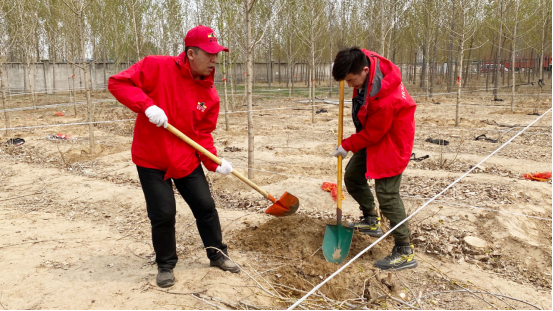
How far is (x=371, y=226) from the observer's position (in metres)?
3.55

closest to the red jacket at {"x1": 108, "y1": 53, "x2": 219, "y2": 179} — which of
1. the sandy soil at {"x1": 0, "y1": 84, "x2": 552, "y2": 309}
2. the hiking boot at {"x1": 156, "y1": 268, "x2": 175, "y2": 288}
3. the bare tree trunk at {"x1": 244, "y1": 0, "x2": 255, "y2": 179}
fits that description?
the hiking boot at {"x1": 156, "y1": 268, "x2": 175, "y2": 288}

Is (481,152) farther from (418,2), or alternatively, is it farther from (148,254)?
(418,2)

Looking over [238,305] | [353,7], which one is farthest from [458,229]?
[353,7]

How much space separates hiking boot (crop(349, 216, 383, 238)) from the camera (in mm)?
3521

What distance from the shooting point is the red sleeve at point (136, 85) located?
2.49 meters

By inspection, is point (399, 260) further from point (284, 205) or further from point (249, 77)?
point (249, 77)

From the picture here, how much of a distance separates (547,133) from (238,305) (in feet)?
28.5

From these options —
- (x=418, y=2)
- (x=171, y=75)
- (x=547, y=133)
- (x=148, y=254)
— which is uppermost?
(x=418, y=2)

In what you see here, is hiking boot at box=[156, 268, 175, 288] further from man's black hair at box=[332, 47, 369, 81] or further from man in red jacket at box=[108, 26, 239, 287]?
man's black hair at box=[332, 47, 369, 81]

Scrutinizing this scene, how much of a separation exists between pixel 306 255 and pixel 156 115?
5.33ft

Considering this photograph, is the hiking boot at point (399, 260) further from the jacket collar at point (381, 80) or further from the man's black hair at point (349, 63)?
the man's black hair at point (349, 63)

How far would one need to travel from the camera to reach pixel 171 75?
103 inches

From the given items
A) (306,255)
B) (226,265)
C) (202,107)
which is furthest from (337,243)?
(202,107)

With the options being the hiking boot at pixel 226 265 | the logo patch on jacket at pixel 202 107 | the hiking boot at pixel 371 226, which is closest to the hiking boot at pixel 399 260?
the hiking boot at pixel 371 226
